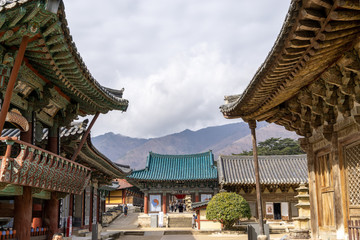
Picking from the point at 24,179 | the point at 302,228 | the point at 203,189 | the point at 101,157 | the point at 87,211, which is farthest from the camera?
the point at 203,189

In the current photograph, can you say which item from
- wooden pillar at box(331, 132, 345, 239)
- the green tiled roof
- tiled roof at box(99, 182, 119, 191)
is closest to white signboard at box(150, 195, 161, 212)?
the green tiled roof

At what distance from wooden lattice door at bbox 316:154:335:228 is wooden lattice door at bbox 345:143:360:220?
3.26ft

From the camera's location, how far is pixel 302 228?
43.5 ft

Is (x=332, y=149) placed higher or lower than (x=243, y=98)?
lower

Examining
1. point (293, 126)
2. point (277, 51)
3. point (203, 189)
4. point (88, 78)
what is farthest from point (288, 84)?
point (203, 189)

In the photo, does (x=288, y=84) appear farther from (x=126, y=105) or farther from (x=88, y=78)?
(x=126, y=105)

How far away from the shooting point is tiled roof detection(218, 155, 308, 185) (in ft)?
114

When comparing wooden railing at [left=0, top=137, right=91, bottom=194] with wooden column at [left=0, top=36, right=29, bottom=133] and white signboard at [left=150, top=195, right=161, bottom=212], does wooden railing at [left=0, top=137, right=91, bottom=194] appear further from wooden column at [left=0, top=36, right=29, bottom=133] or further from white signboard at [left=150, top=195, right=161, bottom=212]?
white signboard at [left=150, top=195, right=161, bottom=212]

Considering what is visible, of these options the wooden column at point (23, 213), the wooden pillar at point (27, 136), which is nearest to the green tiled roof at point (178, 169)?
the wooden pillar at point (27, 136)

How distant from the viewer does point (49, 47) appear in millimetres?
8656

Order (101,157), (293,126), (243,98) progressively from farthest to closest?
(101,157)
(293,126)
(243,98)

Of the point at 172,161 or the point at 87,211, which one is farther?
the point at 172,161

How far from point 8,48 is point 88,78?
2.84m

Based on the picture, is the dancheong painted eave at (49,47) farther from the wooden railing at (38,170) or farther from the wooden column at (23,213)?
the wooden column at (23,213)
